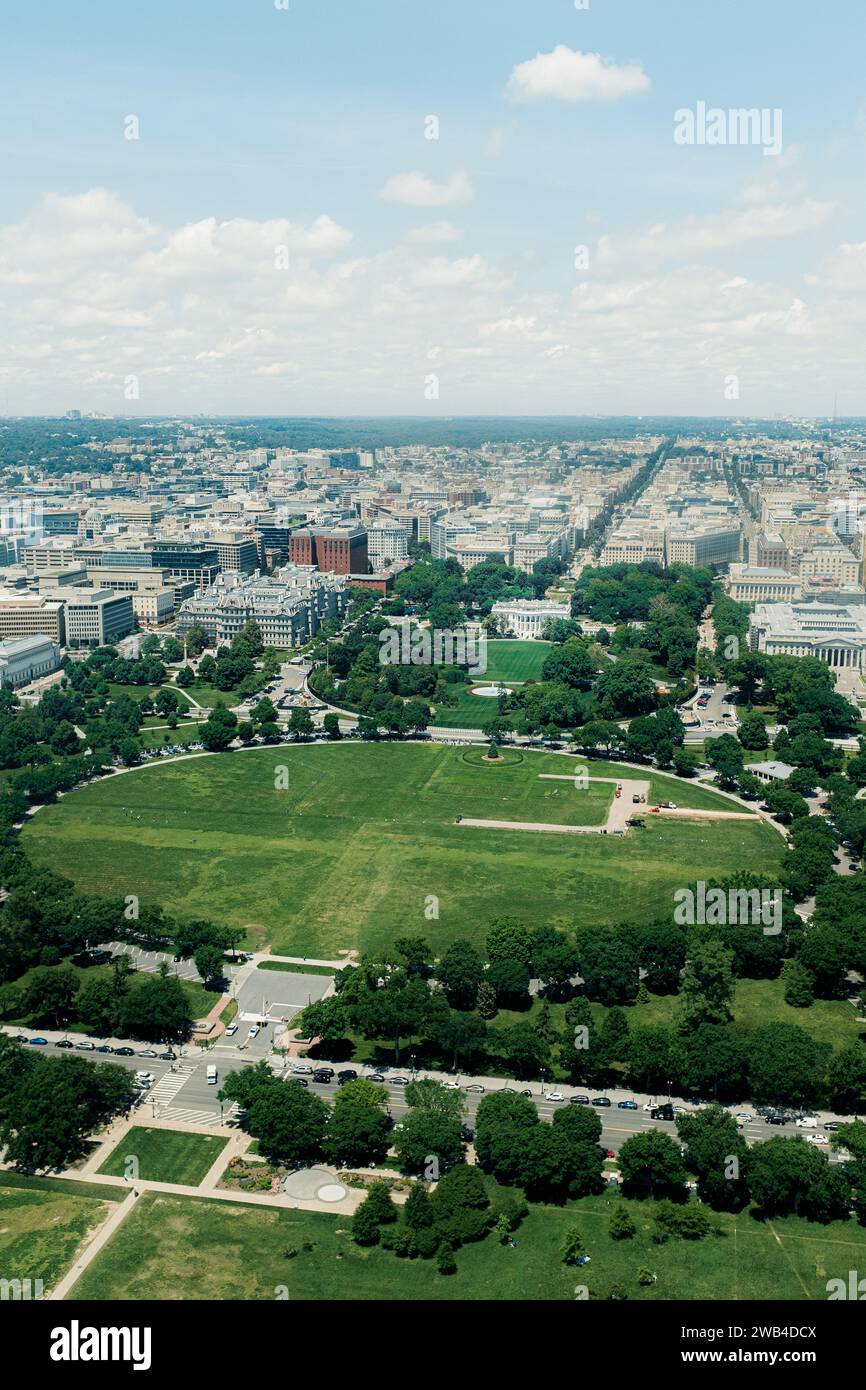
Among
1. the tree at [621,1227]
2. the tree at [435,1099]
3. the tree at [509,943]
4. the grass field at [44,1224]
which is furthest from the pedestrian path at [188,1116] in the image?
the tree at [509,943]

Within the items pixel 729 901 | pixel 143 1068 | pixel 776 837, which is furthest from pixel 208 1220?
pixel 776 837

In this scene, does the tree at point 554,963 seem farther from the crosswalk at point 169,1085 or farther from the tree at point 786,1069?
Answer: the crosswalk at point 169,1085

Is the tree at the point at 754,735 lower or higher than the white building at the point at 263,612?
lower

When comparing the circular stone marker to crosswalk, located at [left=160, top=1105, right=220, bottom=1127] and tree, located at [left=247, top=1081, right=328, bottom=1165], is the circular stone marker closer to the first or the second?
tree, located at [left=247, top=1081, right=328, bottom=1165]

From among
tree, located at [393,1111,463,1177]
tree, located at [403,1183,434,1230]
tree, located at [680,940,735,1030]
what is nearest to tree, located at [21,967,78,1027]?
tree, located at [393,1111,463,1177]

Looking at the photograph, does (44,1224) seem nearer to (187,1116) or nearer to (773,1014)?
(187,1116)

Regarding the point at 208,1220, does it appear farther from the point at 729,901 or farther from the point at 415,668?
the point at 415,668
